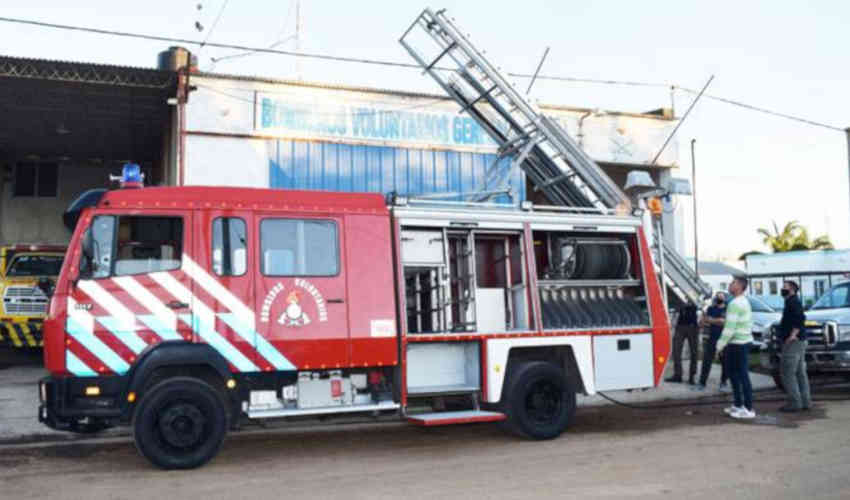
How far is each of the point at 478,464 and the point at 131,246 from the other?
404 cm

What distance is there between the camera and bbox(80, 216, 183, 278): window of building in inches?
285

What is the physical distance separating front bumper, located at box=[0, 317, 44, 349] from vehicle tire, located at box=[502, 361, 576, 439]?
10.6m

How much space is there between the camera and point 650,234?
32.7 ft

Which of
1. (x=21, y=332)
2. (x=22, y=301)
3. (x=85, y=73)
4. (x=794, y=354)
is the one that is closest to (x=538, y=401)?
(x=794, y=354)

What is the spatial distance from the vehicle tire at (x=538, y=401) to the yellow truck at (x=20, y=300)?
33.0ft

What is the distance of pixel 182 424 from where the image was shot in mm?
7180

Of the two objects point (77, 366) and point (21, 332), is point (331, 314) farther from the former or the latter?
point (21, 332)

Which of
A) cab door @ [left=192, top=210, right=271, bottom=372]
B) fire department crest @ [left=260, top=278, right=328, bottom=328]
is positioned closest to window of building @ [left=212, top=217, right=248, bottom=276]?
cab door @ [left=192, top=210, right=271, bottom=372]

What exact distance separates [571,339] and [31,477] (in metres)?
5.85

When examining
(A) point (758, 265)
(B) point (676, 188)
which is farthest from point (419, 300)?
(A) point (758, 265)

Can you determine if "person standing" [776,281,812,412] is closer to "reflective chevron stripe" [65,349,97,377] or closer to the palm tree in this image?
"reflective chevron stripe" [65,349,97,377]

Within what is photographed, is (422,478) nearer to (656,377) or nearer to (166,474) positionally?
(166,474)

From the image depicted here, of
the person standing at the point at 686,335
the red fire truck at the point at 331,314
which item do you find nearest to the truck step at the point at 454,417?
the red fire truck at the point at 331,314

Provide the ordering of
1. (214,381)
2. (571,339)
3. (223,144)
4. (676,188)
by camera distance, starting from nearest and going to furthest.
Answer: (214,381) → (571,339) → (676,188) → (223,144)
